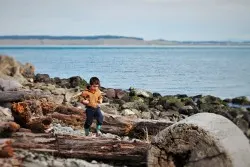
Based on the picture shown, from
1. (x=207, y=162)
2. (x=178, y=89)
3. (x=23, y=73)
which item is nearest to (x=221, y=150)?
(x=207, y=162)

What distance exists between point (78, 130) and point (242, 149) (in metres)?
5.41

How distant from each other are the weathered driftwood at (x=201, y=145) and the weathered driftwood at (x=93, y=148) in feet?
2.67

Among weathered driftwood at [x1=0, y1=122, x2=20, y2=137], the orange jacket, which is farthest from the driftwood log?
the orange jacket

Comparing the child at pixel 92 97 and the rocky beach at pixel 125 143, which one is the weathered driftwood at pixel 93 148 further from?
the child at pixel 92 97

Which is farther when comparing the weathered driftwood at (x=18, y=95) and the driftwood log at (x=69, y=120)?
the weathered driftwood at (x=18, y=95)

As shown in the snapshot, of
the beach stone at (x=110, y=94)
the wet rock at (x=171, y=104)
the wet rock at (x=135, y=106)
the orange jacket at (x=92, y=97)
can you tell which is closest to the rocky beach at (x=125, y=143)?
the orange jacket at (x=92, y=97)

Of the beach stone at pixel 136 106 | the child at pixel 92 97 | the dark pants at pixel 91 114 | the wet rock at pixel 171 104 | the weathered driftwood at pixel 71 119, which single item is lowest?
the wet rock at pixel 171 104

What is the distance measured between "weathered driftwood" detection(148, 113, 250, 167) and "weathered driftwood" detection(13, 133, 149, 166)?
2.67 ft

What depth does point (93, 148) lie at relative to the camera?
35.4 feet

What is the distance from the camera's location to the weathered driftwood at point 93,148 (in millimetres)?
10758

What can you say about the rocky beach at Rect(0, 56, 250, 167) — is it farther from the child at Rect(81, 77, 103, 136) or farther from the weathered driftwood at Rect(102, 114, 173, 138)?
the child at Rect(81, 77, 103, 136)

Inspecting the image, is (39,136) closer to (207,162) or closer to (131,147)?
(131,147)

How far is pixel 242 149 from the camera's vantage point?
31.8 ft

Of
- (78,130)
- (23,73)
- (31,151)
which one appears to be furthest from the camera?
(23,73)
